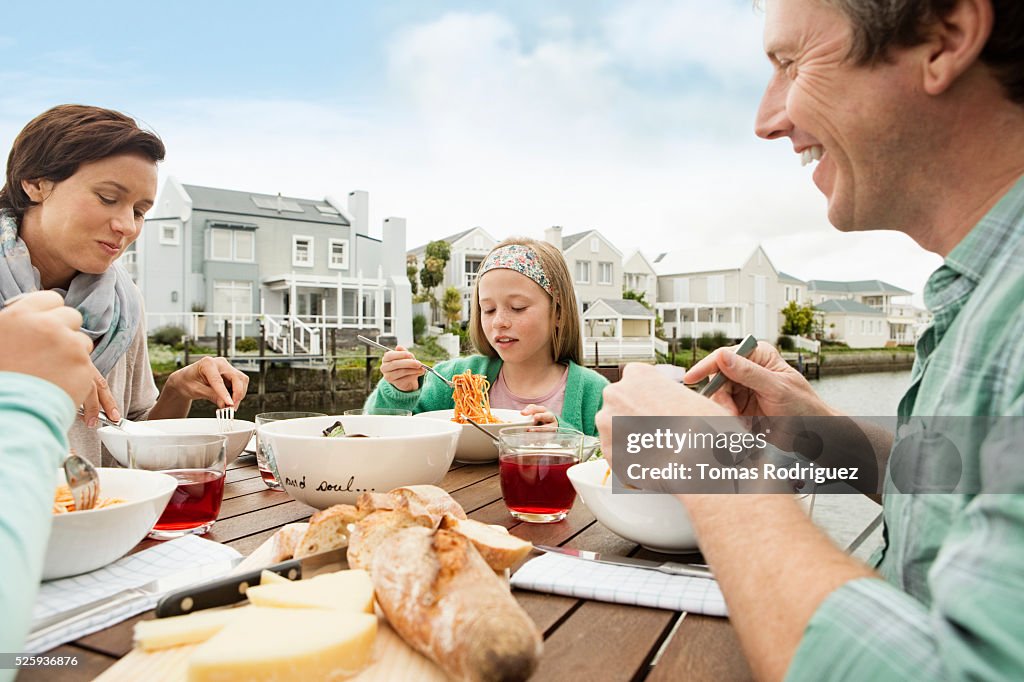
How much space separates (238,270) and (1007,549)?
3028cm

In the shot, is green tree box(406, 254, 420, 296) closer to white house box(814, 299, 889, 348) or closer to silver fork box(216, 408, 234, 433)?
white house box(814, 299, 889, 348)

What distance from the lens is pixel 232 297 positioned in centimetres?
2819

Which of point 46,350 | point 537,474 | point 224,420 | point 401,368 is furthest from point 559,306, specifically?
point 46,350

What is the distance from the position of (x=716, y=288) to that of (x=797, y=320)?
7.16 m

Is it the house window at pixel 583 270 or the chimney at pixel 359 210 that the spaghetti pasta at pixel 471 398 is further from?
the house window at pixel 583 270

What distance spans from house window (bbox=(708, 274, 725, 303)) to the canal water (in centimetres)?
988

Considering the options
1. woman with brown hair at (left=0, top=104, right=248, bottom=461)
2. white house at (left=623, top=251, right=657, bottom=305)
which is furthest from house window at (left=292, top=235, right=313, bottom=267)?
woman with brown hair at (left=0, top=104, right=248, bottom=461)

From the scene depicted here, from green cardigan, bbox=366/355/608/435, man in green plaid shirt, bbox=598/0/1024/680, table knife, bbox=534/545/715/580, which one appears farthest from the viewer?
green cardigan, bbox=366/355/608/435

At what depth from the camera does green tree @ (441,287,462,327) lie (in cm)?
3800

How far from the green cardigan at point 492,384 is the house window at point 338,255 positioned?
27.9m

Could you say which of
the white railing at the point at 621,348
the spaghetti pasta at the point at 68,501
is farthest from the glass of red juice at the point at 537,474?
the white railing at the point at 621,348

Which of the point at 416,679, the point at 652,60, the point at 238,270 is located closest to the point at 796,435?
the point at 416,679

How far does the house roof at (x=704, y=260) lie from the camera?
48647 mm

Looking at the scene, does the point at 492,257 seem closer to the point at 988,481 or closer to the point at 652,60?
the point at 988,481
